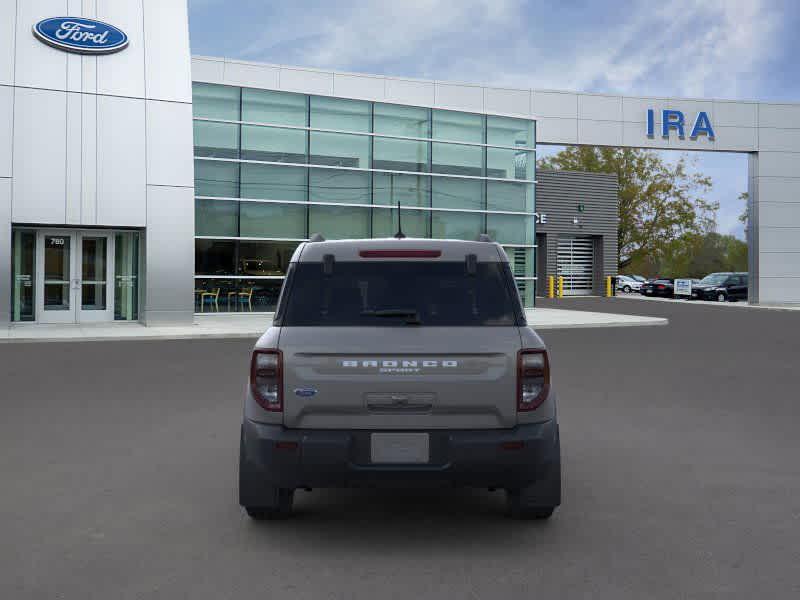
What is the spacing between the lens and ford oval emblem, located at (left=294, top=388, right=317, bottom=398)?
189 inches

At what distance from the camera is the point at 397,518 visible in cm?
558

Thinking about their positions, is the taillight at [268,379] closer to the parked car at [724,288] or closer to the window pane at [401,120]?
the window pane at [401,120]

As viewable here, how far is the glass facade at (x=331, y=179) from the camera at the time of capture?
92.5 feet

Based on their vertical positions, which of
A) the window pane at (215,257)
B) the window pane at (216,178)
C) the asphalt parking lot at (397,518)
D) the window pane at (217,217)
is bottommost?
the asphalt parking lot at (397,518)

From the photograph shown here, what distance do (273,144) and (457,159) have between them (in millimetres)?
6866

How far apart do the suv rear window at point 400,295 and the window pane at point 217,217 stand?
76.9 ft

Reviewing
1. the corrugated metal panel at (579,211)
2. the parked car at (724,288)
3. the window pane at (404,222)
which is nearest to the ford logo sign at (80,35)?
the window pane at (404,222)

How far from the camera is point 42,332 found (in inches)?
826

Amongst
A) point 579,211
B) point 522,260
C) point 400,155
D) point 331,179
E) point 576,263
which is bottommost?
point 522,260

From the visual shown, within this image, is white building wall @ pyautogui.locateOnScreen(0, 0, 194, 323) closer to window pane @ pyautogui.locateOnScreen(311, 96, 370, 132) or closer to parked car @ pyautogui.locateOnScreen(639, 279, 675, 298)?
window pane @ pyautogui.locateOnScreen(311, 96, 370, 132)

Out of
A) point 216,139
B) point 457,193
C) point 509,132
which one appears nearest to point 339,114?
point 216,139

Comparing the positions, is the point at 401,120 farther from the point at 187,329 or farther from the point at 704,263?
the point at 704,263

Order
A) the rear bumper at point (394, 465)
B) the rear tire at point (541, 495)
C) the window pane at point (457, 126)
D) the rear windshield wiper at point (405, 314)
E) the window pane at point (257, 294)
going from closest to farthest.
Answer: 1. the rear bumper at point (394, 465)
2. the rear windshield wiper at point (405, 314)
3. the rear tire at point (541, 495)
4. the window pane at point (257, 294)
5. the window pane at point (457, 126)

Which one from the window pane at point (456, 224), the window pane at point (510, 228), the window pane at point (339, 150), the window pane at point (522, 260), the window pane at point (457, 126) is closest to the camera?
the window pane at point (339, 150)
